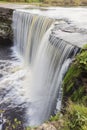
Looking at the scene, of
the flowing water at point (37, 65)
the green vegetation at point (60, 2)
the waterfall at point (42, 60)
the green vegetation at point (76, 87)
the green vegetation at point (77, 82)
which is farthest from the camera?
the green vegetation at point (60, 2)

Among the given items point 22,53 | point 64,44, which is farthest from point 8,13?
point 64,44

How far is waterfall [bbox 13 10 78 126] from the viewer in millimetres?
8016

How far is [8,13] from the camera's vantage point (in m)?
14.8

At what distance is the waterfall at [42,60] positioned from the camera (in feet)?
26.3

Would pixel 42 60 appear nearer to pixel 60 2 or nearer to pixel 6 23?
pixel 6 23

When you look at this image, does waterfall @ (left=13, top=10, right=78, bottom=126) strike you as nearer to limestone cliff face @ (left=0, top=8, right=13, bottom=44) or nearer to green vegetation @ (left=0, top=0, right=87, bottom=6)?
limestone cliff face @ (left=0, top=8, right=13, bottom=44)

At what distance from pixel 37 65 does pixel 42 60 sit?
0.67 metres

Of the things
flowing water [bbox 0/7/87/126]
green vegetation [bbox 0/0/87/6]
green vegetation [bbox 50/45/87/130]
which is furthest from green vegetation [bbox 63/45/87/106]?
green vegetation [bbox 0/0/87/6]

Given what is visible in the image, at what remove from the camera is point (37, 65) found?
10.9 meters

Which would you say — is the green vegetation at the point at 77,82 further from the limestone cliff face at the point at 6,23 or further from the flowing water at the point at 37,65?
the limestone cliff face at the point at 6,23

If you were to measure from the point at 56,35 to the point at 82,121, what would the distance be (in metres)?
5.76

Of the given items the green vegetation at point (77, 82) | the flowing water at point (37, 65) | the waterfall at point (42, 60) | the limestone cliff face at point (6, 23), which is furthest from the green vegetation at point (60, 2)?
the green vegetation at point (77, 82)

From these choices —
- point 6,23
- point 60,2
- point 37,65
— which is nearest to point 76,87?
point 37,65

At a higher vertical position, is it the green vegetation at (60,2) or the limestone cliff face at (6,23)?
the green vegetation at (60,2)
